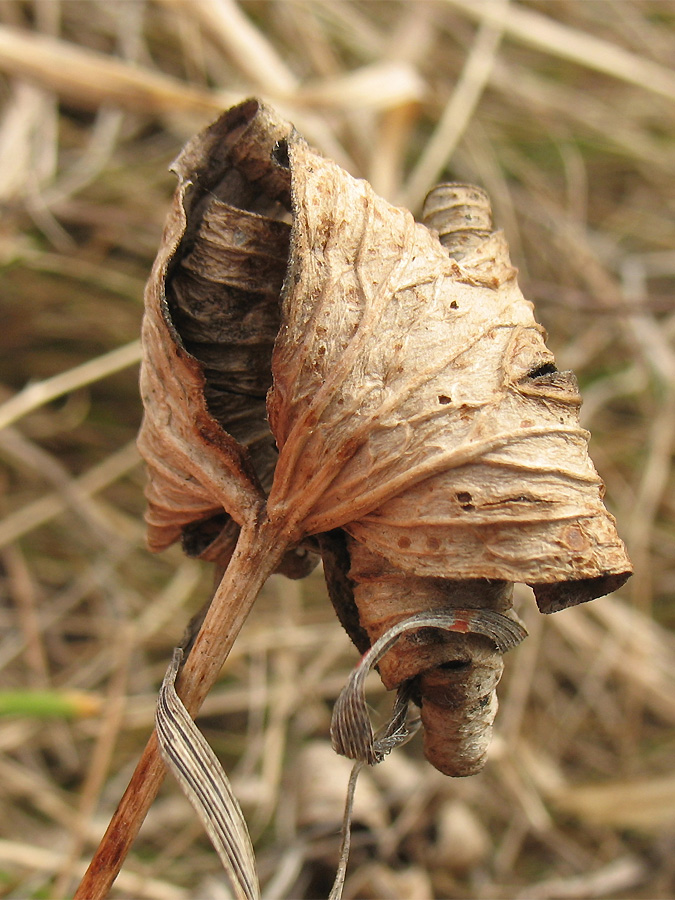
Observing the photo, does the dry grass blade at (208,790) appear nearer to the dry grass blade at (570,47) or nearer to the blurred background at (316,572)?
the blurred background at (316,572)

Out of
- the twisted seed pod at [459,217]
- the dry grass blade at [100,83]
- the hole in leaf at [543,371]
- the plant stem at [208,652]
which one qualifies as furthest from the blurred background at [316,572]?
the hole in leaf at [543,371]

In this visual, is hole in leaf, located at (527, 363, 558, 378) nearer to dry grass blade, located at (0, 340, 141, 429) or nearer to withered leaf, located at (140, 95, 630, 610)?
withered leaf, located at (140, 95, 630, 610)

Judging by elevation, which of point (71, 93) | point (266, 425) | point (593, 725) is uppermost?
point (71, 93)

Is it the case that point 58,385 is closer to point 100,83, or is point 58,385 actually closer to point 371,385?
point 100,83

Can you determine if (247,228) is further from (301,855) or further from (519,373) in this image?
(301,855)

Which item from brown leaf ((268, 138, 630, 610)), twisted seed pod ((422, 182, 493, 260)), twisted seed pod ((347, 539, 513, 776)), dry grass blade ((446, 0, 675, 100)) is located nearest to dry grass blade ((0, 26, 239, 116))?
dry grass blade ((446, 0, 675, 100))

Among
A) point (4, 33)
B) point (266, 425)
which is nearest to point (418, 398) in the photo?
point (266, 425)
